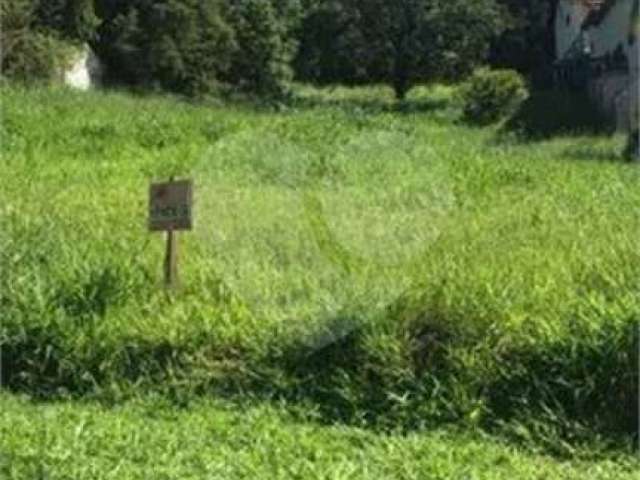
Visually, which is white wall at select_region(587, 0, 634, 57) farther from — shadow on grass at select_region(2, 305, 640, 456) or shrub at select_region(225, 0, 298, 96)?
shadow on grass at select_region(2, 305, 640, 456)

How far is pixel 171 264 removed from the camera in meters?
7.30

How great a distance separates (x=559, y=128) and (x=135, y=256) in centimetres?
2034

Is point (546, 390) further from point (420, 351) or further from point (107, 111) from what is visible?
point (107, 111)

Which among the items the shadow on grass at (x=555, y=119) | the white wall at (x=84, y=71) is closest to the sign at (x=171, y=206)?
the shadow on grass at (x=555, y=119)

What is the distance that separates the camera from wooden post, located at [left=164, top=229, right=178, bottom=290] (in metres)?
7.26

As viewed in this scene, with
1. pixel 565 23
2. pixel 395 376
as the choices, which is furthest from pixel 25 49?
pixel 395 376

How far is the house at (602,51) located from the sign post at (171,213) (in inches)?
737

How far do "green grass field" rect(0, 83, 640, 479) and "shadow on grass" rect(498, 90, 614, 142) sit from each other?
16.5 meters

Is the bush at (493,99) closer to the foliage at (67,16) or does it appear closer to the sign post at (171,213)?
the foliage at (67,16)

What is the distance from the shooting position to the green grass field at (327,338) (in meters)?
5.62

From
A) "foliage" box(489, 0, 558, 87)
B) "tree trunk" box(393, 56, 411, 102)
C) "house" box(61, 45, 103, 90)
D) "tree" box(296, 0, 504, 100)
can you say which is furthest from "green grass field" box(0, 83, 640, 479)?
"foliage" box(489, 0, 558, 87)

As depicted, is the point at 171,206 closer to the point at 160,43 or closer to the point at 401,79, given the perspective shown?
the point at 160,43

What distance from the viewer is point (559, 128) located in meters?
27.1

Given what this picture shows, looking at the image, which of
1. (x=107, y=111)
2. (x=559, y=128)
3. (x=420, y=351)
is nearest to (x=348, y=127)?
(x=107, y=111)
